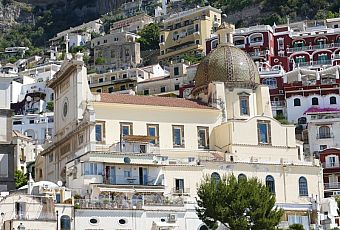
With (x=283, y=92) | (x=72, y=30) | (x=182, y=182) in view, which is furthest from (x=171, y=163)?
(x=72, y=30)

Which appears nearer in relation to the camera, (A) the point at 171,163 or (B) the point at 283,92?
(A) the point at 171,163

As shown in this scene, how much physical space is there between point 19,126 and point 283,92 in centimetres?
3826

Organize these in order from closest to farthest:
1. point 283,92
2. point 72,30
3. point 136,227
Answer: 1. point 136,227
2. point 283,92
3. point 72,30

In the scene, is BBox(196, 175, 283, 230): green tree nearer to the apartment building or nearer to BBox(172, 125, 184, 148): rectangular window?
BBox(172, 125, 184, 148): rectangular window

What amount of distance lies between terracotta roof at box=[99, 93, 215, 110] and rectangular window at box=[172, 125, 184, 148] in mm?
1688

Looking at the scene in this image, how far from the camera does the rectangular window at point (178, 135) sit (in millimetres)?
61438

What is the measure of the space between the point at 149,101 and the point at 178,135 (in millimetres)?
3372

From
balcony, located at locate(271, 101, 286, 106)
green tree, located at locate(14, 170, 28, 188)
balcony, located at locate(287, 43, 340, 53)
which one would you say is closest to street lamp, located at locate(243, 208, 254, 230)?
green tree, located at locate(14, 170, 28, 188)

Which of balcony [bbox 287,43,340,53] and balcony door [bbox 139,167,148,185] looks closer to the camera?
balcony door [bbox 139,167,148,185]

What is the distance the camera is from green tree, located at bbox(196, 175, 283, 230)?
4962cm

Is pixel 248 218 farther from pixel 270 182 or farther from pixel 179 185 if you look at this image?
pixel 270 182

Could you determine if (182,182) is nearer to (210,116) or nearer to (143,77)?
(210,116)

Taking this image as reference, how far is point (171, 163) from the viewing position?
187 feet

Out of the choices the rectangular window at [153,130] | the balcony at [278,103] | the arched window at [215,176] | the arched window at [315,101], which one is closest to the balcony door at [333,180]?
the arched window at [315,101]
